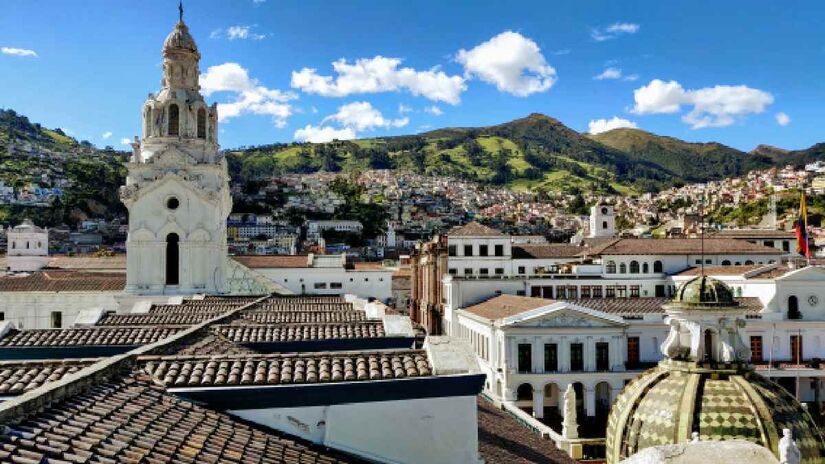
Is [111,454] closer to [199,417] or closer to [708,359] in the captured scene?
[199,417]

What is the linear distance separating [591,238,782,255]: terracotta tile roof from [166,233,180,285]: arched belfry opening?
30.0 meters

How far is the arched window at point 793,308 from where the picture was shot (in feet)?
127

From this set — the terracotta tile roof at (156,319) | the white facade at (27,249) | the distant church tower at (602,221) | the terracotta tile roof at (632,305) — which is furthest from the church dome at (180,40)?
the distant church tower at (602,221)

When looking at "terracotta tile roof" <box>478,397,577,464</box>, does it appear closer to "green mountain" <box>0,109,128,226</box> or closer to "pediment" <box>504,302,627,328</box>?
"pediment" <box>504,302,627,328</box>

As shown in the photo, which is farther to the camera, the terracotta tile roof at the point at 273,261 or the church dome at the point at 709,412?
the terracotta tile roof at the point at 273,261

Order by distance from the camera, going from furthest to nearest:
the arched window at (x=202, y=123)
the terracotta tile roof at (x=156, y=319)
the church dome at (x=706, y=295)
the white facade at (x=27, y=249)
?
the white facade at (x=27, y=249) → the arched window at (x=202, y=123) → the terracotta tile roof at (x=156, y=319) → the church dome at (x=706, y=295)

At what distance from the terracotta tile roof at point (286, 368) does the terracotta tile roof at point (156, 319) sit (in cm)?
804

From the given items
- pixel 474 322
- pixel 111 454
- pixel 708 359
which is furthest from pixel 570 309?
pixel 111 454

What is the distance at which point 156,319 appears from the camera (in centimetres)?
1631

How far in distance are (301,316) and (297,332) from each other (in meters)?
4.15

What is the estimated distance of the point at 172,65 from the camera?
3056 centimetres

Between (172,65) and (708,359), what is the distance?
25597mm

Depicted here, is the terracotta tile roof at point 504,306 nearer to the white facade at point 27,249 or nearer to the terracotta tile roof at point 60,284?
the terracotta tile roof at point 60,284

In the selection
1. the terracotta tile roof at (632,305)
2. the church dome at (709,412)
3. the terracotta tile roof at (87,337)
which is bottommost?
the terracotta tile roof at (632,305)
